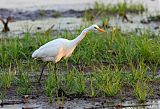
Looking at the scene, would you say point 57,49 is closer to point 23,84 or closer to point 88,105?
point 23,84

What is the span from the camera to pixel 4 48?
1055cm

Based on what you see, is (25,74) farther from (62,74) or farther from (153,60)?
(153,60)

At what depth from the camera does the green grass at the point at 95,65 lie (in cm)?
825

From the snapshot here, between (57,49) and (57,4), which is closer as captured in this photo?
(57,49)

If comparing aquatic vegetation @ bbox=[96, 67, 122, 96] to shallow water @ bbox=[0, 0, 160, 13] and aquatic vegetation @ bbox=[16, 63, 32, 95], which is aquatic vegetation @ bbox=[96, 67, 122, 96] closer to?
aquatic vegetation @ bbox=[16, 63, 32, 95]

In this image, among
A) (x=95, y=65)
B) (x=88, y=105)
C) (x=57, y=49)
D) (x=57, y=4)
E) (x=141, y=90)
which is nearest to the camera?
(x=88, y=105)

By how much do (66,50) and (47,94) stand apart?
96 cm

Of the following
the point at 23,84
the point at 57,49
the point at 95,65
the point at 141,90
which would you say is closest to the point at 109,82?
the point at 141,90

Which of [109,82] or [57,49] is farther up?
[57,49]

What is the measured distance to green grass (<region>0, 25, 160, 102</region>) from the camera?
8250 mm

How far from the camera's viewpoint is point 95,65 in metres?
9.87

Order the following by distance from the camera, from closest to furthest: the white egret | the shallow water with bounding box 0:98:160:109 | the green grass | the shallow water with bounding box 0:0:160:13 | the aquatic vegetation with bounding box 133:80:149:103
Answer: the shallow water with bounding box 0:98:160:109 → the aquatic vegetation with bounding box 133:80:149:103 → the green grass → the white egret → the shallow water with bounding box 0:0:160:13

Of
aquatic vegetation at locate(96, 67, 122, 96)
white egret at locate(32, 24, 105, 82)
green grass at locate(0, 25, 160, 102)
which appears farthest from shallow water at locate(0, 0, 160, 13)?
aquatic vegetation at locate(96, 67, 122, 96)

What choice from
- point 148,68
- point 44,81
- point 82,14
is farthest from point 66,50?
point 82,14
